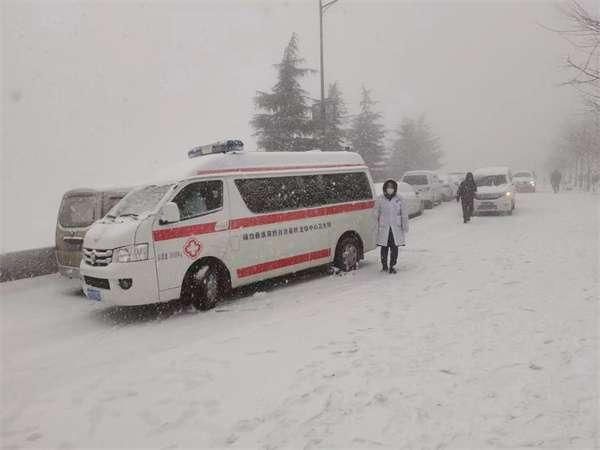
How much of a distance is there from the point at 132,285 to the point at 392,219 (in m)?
5.16

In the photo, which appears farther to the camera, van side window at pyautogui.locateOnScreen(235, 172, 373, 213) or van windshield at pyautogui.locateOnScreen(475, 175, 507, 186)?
van windshield at pyautogui.locateOnScreen(475, 175, 507, 186)

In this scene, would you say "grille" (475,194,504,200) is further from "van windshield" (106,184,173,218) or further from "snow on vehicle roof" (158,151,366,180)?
"van windshield" (106,184,173,218)

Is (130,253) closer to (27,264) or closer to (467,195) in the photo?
(27,264)

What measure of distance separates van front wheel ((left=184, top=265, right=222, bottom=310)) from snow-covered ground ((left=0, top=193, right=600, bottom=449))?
263mm

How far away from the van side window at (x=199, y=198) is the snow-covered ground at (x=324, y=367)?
5.23 ft

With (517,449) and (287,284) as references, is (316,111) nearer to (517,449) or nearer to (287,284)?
(287,284)

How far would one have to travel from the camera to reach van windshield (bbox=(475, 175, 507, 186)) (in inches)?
782

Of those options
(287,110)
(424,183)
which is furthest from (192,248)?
(287,110)

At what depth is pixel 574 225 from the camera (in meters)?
15.0

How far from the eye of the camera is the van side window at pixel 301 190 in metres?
8.17

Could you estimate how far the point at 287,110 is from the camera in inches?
1023

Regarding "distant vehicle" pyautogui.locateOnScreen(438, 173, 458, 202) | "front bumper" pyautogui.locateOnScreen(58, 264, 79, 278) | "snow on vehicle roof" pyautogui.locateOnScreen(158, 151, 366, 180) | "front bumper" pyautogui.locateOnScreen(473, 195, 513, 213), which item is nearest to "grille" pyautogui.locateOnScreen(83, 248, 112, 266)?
"snow on vehicle roof" pyautogui.locateOnScreen(158, 151, 366, 180)

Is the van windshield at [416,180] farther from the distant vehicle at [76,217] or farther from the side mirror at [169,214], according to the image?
the side mirror at [169,214]

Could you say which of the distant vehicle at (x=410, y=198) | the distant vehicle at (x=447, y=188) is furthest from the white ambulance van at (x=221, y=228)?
the distant vehicle at (x=447, y=188)
